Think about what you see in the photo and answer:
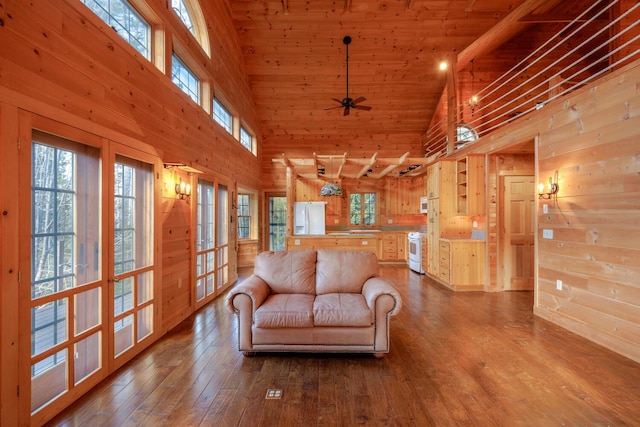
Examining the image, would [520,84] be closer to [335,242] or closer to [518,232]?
[518,232]

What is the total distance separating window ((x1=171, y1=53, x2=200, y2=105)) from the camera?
3439mm

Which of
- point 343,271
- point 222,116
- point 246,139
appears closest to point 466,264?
point 343,271

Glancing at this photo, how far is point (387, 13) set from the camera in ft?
18.3

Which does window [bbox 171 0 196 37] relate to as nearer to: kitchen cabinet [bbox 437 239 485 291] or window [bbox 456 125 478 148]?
kitchen cabinet [bbox 437 239 485 291]

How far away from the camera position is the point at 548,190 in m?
3.51

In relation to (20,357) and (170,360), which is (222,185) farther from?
(20,357)

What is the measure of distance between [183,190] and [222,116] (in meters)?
2.36

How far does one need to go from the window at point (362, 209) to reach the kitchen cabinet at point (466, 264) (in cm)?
362

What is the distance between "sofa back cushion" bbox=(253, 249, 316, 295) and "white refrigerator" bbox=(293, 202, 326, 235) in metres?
4.47

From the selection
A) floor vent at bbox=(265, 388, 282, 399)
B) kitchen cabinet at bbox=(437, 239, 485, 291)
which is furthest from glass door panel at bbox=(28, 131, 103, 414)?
kitchen cabinet at bbox=(437, 239, 485, 291)

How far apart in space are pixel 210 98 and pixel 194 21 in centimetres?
112

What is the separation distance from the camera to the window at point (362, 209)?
8578 mm

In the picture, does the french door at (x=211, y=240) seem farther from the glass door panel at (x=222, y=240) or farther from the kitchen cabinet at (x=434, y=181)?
the kitchen cabinet at (x=434, y=181)

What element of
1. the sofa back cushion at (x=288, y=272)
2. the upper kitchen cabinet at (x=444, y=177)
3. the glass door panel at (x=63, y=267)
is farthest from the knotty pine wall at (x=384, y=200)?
the glass door panel at (x=63, y=267)
